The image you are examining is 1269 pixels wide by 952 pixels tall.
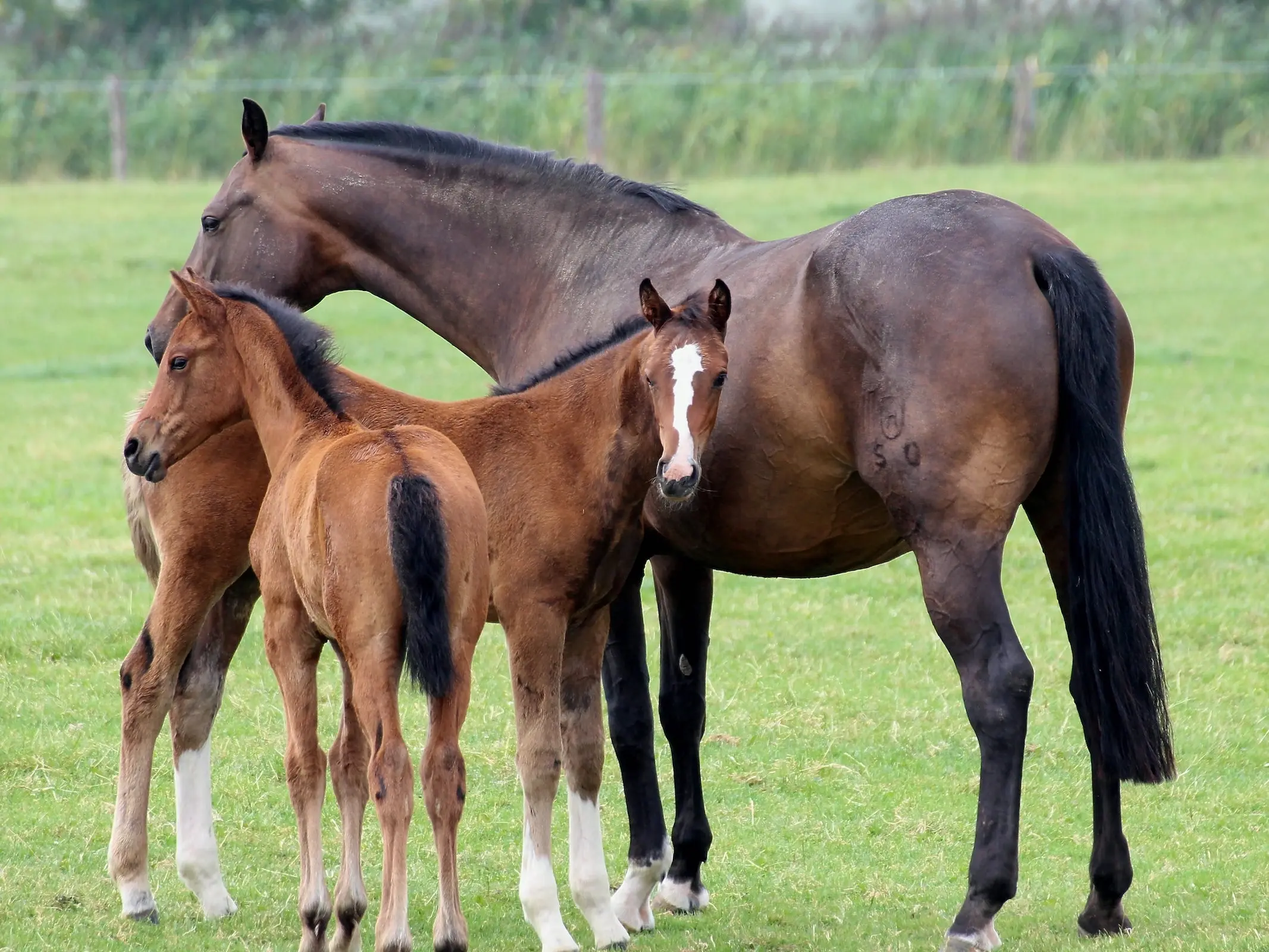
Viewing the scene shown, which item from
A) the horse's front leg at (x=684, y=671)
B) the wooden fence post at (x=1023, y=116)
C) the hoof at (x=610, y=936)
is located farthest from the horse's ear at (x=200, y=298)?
the wooden fence post at (x=1023, y=116)

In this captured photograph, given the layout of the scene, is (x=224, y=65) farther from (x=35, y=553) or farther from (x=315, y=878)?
(x=315, y=878)

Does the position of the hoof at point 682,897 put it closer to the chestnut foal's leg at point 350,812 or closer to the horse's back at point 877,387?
the horse's back at point 877,387

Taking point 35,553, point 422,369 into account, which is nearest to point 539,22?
point 422,369

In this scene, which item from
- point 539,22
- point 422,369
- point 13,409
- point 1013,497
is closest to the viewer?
point 1013,497

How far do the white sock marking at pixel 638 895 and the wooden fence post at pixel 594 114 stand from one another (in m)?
17.0

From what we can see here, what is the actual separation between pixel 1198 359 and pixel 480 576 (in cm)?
1179

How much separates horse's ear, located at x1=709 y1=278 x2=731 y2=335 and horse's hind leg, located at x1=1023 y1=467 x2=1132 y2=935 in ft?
3.35

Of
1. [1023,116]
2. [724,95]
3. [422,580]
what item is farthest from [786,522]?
[1023,116]

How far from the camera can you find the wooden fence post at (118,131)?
2275 cm

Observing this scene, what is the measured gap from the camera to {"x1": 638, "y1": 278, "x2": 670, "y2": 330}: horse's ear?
453cm

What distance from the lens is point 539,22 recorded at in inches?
1105

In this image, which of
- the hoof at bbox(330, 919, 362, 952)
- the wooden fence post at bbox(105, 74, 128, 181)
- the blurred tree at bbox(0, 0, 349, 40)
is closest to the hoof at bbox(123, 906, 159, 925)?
the hoof at bbox(330, 919, 362, 952)

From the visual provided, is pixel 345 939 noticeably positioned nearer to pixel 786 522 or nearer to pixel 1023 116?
pixel 786 522

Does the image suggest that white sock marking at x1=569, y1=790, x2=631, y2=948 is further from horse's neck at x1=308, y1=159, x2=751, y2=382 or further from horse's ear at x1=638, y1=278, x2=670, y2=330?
horse's neck at x1=308, y1=159, x2=751, y2=382
